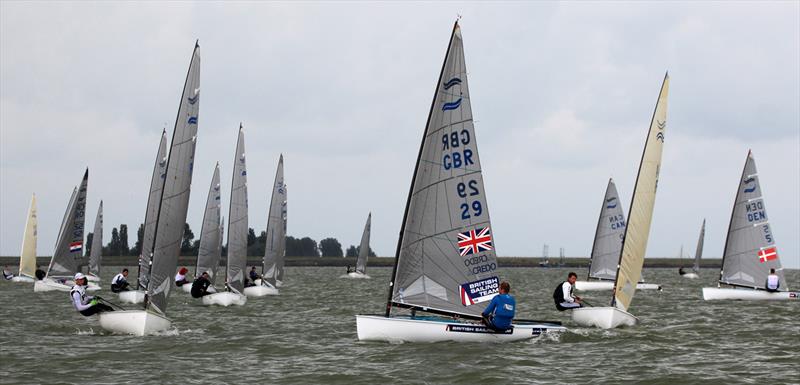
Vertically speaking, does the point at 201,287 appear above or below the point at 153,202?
below

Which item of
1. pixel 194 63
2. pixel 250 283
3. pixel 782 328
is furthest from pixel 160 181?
pixel 782 328

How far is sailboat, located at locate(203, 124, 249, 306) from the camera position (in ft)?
148

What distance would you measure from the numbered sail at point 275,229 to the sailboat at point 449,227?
29.6m

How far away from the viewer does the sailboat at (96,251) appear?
65.6 meters

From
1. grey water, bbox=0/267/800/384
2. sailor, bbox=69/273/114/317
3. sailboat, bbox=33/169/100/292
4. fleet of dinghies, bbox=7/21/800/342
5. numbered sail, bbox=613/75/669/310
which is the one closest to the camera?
grey water, bbox=0/267/800/384

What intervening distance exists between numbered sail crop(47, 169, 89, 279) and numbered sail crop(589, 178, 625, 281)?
32.3 m

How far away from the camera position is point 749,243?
46.5 metres

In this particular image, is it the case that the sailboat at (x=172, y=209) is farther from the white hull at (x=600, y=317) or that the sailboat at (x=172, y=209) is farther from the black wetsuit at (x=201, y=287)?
the black wetsuit at (x=201, y=287)

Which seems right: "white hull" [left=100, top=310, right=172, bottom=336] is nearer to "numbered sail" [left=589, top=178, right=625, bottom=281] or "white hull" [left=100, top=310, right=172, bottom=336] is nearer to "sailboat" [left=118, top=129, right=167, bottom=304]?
"sailboat" [left=118, top=129, right=167, bottom=304]

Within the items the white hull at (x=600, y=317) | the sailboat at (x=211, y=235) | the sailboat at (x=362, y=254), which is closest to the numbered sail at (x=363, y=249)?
the sailboat at (x=362, y=254)

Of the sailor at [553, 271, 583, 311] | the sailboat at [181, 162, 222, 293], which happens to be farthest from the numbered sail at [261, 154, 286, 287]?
the sailor at [553, 271, 583, 311]

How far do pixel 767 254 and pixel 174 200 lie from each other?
31457 millimetres

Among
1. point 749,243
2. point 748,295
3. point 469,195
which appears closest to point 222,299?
point 469,195

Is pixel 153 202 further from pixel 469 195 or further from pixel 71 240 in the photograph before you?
pixel 469 195
